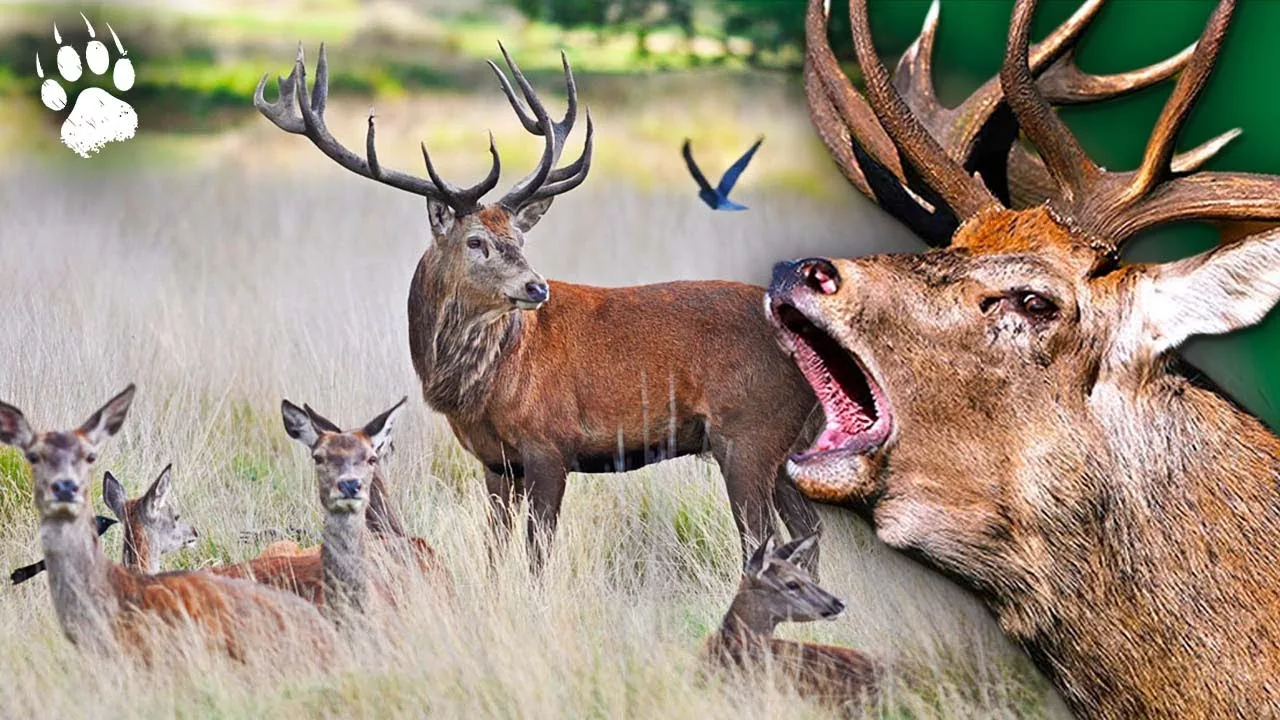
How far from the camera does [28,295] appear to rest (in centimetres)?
655

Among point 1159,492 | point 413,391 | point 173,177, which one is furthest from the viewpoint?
point 173,177

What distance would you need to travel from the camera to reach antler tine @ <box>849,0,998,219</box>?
3.65 meters

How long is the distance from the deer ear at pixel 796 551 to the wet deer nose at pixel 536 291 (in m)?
1.02

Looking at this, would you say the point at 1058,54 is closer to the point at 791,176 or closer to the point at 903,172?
the point at 903,172

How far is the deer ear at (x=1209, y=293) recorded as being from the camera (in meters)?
2.93

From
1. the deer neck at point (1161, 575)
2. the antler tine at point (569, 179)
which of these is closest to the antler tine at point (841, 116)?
the antler tine at point (569, 179)

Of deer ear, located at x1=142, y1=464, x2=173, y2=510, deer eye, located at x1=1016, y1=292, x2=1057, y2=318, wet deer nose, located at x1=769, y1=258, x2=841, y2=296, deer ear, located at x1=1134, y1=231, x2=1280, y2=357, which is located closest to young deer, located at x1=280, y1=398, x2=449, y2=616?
deer ear, located at x1=142, y1=464, x2=173, y2=510

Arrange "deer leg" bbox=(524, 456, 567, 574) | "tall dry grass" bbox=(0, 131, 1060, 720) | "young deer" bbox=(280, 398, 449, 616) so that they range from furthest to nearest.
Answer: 1. "deer leg" bbox=(524, 456, 567, 574)
2. "young deer" bbox=(280, 398, 449, 616)
3. "tall dry grass" bbox=(0, 131, 1060, 720)

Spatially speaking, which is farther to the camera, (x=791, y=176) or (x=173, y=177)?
(x=173, y=177)

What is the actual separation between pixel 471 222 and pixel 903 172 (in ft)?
4.89

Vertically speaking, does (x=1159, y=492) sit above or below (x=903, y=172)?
below

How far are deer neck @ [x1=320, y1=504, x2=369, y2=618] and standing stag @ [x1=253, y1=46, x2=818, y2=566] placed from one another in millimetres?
697

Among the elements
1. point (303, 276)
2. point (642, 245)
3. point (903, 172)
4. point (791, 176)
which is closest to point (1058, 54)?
point (903, 172)

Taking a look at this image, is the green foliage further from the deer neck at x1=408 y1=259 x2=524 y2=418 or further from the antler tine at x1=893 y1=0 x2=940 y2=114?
the antler tine at x1=893 y1=0 x2=940 y2=114
